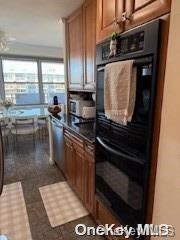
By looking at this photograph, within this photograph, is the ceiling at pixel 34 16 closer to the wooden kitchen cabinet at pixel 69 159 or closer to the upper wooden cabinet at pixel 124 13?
the upper wooden cabinet at pixel 124 13

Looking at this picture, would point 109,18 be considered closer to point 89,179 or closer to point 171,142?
point 171,142

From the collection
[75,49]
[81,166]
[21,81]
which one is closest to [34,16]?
[75,49]

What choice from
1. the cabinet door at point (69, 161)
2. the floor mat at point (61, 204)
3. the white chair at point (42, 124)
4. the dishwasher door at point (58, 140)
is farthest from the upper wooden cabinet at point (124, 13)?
the white chair at point (42, 124)

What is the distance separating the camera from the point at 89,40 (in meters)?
2.18

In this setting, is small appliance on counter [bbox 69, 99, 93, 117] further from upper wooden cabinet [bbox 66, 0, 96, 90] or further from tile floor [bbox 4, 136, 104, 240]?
tile floor [bbox 4, 136, 104, 240]

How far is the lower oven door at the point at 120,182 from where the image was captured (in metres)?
1.18

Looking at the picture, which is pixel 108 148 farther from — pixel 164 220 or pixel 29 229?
pixel 29 229

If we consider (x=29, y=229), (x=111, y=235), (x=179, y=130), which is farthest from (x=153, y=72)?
(x=29, y=229)

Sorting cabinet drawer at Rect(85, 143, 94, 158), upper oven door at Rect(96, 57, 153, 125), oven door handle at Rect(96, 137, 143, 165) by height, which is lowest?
cabinet drawer at Rect(85, 143, 94, 158)

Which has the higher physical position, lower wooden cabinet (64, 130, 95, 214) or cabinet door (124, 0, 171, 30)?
cabinet door (124, 0, 171, 30)

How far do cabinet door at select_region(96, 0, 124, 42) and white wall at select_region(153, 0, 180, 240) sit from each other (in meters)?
0.46

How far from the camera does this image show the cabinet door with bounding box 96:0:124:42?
1.23 metres

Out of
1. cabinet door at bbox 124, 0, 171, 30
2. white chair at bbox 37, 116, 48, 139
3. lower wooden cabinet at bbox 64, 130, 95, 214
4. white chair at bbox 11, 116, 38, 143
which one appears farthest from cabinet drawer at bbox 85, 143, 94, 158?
white chair at bbox 37, 116, 48, 139

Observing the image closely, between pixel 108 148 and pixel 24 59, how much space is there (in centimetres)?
475
